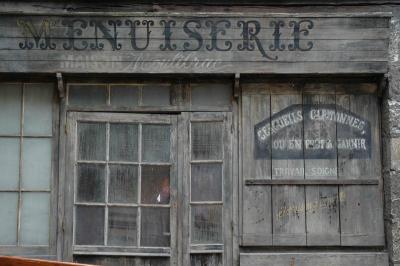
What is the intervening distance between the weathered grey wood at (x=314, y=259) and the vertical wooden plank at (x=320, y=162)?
12 cm

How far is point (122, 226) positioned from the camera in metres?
5.42

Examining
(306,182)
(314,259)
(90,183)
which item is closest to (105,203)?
(90,183)

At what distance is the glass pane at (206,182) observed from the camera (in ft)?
18.0

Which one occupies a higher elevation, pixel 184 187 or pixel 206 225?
pixel 184 187

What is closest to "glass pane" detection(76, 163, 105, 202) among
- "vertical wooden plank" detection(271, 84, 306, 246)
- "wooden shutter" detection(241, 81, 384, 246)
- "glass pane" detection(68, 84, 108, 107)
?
"glass pane" detection(68, 84, 108, 107)

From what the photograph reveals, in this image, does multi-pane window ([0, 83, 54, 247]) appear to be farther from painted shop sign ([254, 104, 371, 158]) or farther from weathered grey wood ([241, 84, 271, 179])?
painted shop sign ([254, 104, 371, 158])

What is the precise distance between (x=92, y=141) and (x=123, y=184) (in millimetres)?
483

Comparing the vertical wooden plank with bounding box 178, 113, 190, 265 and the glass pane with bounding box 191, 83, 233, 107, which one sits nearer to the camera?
the vertical wooden plank with bounding box 178, 113, 190, 265

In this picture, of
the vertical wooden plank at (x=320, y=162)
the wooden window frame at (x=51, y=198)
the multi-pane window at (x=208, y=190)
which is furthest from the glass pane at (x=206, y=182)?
the wooden window frame at (x=51, y=198)

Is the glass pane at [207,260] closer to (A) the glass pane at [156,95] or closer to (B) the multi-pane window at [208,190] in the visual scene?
(B) the multi-pane window at [208,190]

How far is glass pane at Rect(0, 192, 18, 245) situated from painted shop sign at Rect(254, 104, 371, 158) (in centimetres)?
223

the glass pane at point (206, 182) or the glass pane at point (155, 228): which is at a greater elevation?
the glass pane at point (206, 182)

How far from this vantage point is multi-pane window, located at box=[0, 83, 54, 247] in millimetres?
5441

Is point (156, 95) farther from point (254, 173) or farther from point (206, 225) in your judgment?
point (206, 225)
